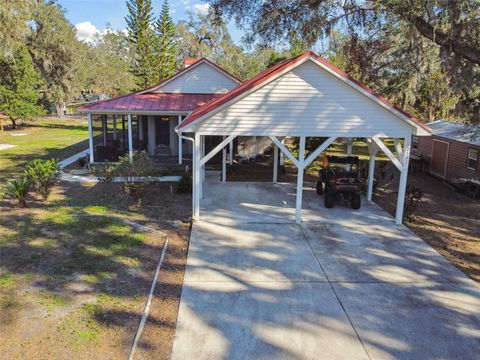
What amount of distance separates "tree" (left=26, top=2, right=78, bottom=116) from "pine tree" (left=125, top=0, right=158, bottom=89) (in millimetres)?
8373

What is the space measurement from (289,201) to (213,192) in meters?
2.85

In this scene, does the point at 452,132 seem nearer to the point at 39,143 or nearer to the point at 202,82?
the point at 202,82

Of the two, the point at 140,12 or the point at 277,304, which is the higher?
the point at 140,12

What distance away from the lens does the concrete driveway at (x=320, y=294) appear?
5.50 metres

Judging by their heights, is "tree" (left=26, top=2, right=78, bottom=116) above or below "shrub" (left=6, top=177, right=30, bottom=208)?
above

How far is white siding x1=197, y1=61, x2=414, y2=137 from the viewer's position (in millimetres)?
10312

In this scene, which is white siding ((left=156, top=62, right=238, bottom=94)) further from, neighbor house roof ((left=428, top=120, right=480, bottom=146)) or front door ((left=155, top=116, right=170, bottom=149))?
neighbor house roof ((left=428, top=120, right=480, bottom=146))

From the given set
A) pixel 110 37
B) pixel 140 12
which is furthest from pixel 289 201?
pixel 110 37

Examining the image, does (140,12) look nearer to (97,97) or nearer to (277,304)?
(277,304)

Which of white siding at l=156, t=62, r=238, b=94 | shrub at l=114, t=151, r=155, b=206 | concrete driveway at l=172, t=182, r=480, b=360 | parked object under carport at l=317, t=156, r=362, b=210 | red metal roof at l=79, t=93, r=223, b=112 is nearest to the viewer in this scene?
concrete driveway at l=172, t=182, r=480, b=360

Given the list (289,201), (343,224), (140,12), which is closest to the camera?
(343,224)

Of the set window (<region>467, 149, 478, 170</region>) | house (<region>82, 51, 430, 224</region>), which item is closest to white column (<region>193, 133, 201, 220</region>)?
house (<region>82, 51, 430, 224</region>)

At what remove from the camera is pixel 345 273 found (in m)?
7.79

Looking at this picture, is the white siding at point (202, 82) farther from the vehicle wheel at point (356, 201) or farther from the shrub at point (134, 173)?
the vehicle wheel at point (356, 201)
